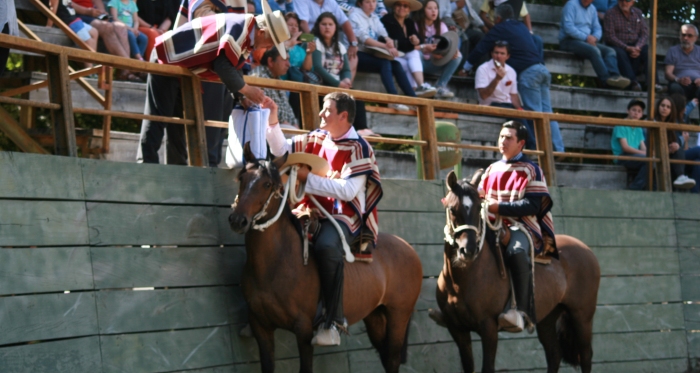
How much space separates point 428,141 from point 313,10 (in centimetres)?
322

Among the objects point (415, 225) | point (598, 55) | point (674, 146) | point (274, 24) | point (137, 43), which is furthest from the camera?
point (598, 55)

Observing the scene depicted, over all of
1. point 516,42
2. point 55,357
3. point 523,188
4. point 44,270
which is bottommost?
point 55,357

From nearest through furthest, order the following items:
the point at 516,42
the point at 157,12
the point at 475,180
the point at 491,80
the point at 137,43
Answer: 1. the point at 475,180
2. the point at 137,43
3. the point at 157,12
4. the point at 491,80
5. the point at 516,42

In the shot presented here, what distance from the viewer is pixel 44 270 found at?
534 centimetres

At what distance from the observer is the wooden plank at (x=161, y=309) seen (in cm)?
566

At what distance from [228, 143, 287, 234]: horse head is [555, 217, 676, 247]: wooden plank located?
418 cm

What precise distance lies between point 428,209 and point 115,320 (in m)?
3.40

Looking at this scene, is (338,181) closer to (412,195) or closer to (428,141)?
(412,195)

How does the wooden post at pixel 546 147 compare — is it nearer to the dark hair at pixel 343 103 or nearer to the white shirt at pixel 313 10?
the white shirt at pixel 313 10

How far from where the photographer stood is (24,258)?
206 inches

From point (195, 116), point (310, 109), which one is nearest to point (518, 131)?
point (310, 109)

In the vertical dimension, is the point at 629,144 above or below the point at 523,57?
below

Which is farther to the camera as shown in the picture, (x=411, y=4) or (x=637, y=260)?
(x=411, y=4)

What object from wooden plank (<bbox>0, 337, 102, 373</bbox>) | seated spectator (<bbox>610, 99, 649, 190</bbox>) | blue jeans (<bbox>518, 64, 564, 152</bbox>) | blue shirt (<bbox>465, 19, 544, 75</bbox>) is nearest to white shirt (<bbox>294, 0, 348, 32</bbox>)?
blue shirt (<bbox>465, 19, 544, 75</bbox>)
